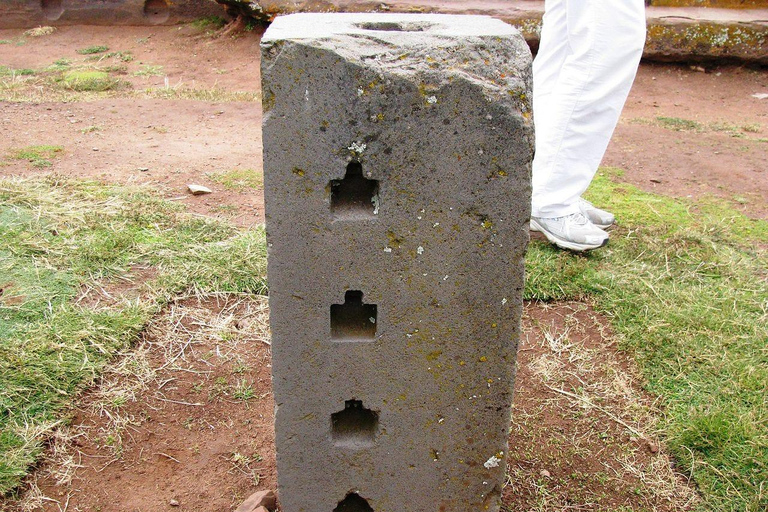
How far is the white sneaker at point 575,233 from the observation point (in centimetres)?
344

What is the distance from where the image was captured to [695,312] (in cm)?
299

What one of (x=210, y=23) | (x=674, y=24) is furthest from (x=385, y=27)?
(x=210, y=23)

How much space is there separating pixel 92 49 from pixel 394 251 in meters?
7.57

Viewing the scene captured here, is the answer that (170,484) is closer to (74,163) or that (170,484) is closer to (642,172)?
(74,163)

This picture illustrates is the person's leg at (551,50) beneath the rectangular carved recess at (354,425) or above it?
above

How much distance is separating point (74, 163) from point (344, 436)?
3.31 metres

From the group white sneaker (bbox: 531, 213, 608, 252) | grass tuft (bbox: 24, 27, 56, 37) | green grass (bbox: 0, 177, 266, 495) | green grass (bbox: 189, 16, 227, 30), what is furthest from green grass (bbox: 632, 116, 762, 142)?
grass tuft (bbox: 24, 27, 56, 37)

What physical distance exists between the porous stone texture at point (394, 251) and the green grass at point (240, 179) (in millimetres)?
2519

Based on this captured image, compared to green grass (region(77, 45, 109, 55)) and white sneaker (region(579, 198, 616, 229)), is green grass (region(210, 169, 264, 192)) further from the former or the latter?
green grass (region(77, 45, 109, 55))

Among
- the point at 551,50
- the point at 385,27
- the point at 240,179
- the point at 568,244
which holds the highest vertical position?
the point at 385,27

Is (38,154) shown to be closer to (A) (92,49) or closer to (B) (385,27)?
(B) (385,27)

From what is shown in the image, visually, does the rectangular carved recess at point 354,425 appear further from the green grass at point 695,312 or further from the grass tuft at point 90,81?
the grass tuft at point 90,81

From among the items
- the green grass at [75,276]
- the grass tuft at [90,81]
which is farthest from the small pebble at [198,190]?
the grass tuft at [90,81]

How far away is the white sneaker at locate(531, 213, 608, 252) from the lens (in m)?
3.44
